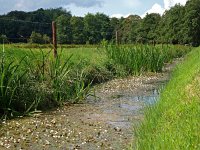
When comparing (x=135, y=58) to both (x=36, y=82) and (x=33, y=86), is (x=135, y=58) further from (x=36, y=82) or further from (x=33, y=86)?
(x=33, y=86)

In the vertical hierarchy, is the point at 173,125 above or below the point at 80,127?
above

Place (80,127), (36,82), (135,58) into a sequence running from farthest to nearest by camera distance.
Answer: (135,58) < (36,82) < (80,127)

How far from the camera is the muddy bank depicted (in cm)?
786

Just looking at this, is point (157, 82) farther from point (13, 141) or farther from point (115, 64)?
point (13, 141)

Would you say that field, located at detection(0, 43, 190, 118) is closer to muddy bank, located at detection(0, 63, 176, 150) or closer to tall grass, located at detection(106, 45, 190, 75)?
muddy bank, located at detection(0, 63, 176, 150)

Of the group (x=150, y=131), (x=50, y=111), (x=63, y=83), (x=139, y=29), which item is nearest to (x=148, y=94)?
(x=63, y=83)

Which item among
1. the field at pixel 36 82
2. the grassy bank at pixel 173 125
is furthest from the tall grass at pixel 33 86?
the grassy bank at pixel 173 125

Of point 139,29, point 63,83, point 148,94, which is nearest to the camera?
point 63,83

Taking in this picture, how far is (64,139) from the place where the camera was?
817 centimetres

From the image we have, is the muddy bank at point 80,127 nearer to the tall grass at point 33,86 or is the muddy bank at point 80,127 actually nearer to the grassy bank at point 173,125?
the tall grass at point 33,86

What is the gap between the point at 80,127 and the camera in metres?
9.23

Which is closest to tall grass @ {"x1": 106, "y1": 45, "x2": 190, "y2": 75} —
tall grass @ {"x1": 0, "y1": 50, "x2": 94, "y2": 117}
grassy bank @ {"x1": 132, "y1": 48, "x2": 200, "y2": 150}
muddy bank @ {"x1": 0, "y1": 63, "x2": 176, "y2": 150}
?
muddy bank @ {"x1": 0, "y1": 63, "x2": 176, "y2": 150}

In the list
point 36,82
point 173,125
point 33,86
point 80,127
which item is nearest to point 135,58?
point 36,82

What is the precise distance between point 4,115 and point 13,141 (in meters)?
1.79
